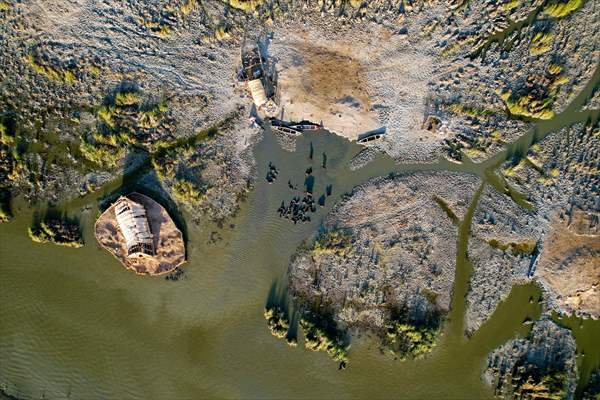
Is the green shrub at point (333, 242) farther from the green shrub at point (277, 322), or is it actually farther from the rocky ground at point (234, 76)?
the rocky ground at point (234, 76)

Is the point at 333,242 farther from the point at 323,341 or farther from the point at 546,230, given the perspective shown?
the point at 546,230

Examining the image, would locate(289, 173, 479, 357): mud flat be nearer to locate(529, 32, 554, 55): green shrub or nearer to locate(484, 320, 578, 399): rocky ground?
locate(484, 320, 578, 399): rocky ground

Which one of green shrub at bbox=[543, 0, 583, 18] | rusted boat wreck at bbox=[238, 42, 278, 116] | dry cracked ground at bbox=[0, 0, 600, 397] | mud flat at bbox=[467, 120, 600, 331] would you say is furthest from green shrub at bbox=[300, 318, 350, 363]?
green shrub at bbox=[543, 0, 583, 18]

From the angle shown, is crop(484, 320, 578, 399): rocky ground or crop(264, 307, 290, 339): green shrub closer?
crop(484, 320, 578, 399): rocky ground

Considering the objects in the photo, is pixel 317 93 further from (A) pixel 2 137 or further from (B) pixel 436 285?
(A) pixel 2 137

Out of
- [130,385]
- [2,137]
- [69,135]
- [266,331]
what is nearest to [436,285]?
[266,331]
